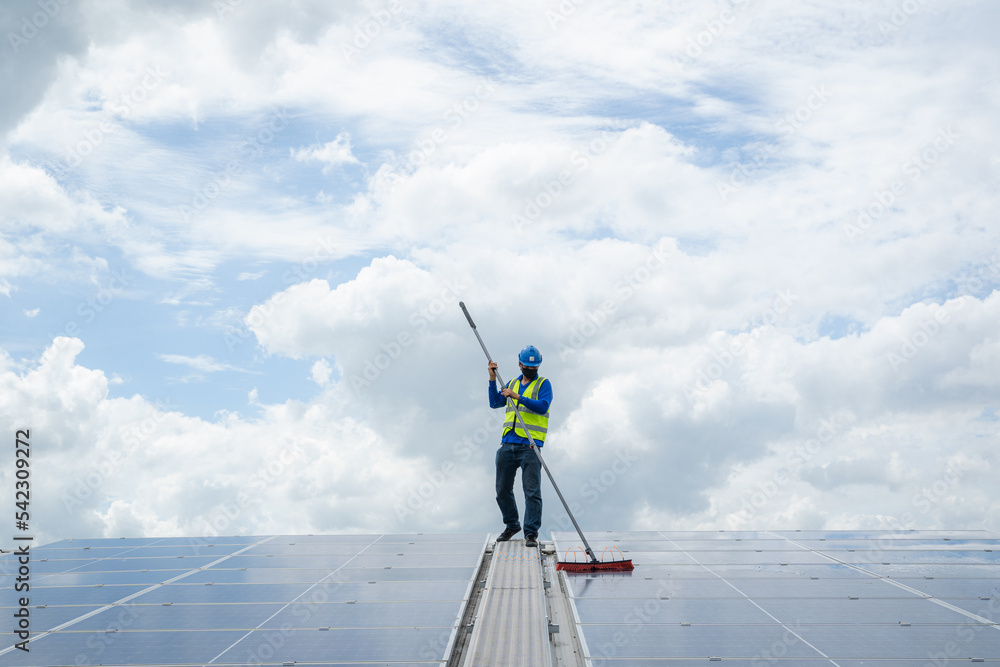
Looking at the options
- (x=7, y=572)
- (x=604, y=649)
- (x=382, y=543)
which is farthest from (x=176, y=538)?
(x=604, y=649)

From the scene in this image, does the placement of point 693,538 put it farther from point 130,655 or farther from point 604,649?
point 130,655

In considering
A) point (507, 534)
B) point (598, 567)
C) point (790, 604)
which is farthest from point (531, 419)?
point (790, 604)

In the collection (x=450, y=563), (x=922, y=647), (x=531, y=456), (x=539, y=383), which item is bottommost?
(x=922, y=647)

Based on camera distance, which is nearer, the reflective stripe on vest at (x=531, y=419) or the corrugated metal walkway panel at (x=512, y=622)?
the corrugated metal walkway panel at (x=512, y=622)

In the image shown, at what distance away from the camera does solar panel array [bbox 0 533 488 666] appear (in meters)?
Answer: 4.69

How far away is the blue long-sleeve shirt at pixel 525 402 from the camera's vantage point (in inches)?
359

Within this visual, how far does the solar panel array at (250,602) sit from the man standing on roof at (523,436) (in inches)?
22.3

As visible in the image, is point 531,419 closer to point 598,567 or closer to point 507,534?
point 507,534

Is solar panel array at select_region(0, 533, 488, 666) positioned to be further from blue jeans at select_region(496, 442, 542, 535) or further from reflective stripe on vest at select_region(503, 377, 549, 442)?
reflective stripe on vest at select_region(503, 377, 549, 442)

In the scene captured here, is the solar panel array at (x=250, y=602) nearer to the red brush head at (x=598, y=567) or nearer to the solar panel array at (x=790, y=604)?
the red brush head at (x=598, y=567)

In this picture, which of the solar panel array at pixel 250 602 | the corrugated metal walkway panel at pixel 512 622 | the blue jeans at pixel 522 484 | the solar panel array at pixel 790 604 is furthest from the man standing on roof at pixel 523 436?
the corrugated metal walkway panel at pixel 512 622

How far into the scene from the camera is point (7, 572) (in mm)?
7938

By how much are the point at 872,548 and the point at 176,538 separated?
30.4 feet

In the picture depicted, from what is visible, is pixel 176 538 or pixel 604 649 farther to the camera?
pixel 176 538
